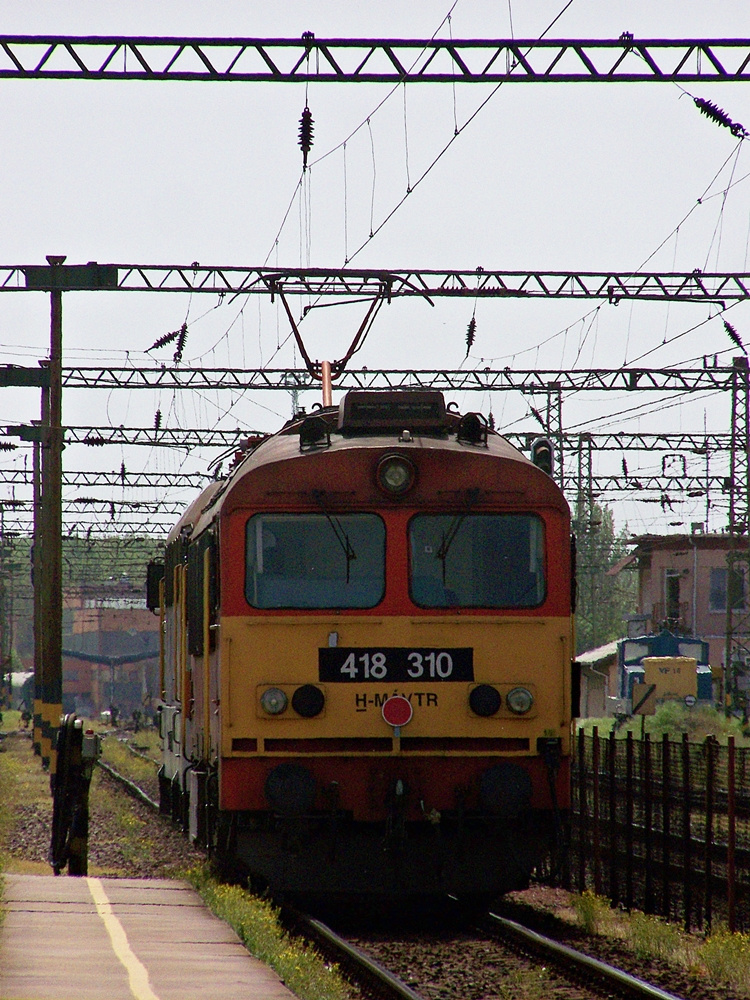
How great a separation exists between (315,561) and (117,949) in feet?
10.9

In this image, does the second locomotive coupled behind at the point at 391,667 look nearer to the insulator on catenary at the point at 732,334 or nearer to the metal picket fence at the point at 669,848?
the metal picket fence at the point at 669,848

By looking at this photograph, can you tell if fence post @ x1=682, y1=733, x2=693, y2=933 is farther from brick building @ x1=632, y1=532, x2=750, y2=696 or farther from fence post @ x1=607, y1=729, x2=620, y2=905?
brick building @ x1=632, y1=532, x2=750, y2=696

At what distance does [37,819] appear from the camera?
22.7 m

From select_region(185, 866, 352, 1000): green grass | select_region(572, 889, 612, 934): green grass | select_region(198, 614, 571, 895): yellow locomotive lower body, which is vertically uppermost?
select_region(198, 614, 571, 895): yellow locomotive lower body

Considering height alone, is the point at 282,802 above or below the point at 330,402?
below

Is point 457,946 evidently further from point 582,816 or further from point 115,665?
point 115,665

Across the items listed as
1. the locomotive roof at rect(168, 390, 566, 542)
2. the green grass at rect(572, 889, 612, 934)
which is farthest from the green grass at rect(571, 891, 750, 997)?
the locomotive roof at rect(168, 390, 566, 542)

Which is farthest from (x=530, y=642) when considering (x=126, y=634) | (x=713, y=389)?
(x=126, y=634)

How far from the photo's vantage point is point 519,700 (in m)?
10.6

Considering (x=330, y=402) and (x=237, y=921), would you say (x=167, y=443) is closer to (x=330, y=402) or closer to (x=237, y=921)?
(x=330, y=402)

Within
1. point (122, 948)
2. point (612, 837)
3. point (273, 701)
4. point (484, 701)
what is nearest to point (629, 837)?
point (612, 837)

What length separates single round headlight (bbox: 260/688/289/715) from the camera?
1037 cm

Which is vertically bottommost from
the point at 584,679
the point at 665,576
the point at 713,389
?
the point at 584,679

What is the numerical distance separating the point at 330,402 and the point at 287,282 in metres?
9.82
